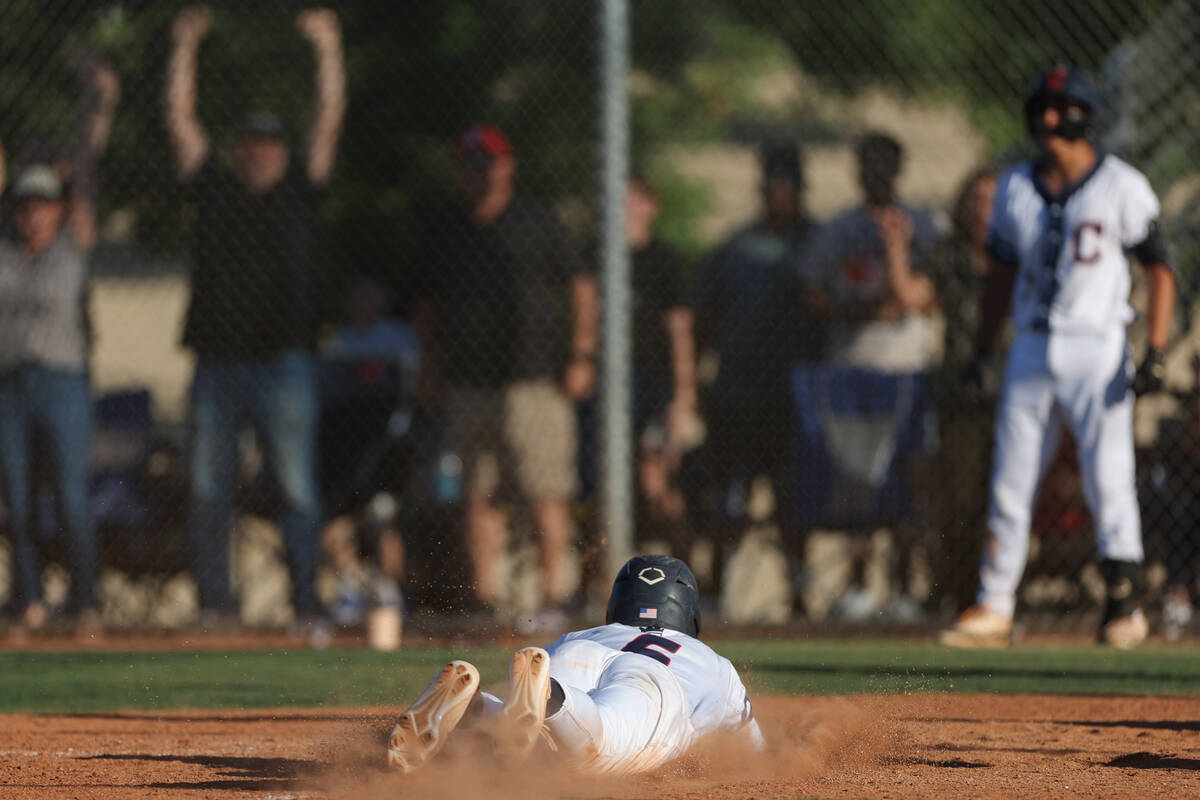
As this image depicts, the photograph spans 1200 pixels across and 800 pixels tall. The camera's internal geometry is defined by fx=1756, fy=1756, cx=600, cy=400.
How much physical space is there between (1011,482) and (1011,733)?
7.09 feet

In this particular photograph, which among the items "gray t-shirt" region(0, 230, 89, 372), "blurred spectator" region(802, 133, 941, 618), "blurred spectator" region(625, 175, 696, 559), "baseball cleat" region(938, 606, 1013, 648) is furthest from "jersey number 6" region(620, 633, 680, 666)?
"gray t-shirt" region(0, 230, 89, 372)

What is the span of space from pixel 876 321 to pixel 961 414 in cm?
65

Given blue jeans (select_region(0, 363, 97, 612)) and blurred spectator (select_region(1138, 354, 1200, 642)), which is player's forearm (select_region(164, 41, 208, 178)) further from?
blurred spectator (select_region(1138, 354, 1200, 642))

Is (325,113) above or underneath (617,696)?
above

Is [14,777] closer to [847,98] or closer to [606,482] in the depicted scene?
[606,482]

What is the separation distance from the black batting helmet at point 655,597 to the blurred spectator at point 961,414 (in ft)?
15.6

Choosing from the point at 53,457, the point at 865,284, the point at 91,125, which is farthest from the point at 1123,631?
the point at 91,125

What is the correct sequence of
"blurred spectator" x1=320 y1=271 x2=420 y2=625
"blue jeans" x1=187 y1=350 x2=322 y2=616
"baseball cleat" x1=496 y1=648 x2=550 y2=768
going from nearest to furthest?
"baseball cleat" x1=496 y1=648 x2=550 y2=768, "blue jeans" x1=187 y1=350 x2=322 y2=616, "blurred spectator" x1=320 y1=271 x2=420 y2=625

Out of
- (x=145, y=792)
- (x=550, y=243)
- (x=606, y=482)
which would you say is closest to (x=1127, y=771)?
(x=145, y=792)

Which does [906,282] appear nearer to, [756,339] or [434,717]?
[756,339]

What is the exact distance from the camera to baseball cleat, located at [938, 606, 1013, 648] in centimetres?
688

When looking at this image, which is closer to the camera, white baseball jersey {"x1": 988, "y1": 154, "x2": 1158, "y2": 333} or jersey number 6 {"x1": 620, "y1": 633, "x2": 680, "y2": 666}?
jersey number 6 {"x1": 620, "y1": 633, "x2": 680, "y2": 666}

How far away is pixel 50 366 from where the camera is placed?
915cm

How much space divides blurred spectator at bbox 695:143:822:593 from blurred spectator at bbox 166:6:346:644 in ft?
7.05
